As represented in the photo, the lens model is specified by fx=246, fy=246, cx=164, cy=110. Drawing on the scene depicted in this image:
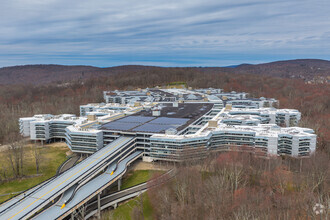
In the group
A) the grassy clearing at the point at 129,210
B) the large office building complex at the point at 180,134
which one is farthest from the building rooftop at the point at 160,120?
the grassy clearing at the point at 129,210

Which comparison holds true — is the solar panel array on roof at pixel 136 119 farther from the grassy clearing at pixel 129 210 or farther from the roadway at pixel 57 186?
the grassy clearing at pixel 129 210

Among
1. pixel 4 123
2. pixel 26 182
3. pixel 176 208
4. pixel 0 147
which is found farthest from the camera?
pixel 4 123

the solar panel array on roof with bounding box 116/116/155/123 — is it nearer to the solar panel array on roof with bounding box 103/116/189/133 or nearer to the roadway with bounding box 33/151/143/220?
the solar panel array on roof with bounding box 103/116/189/133

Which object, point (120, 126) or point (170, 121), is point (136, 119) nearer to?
point (120, 126)

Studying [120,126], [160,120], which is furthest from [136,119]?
[120,126]

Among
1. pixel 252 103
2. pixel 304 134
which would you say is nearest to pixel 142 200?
pixel 304 134

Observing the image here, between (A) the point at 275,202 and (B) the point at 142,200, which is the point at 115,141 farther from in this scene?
(A) the point at 275,202
